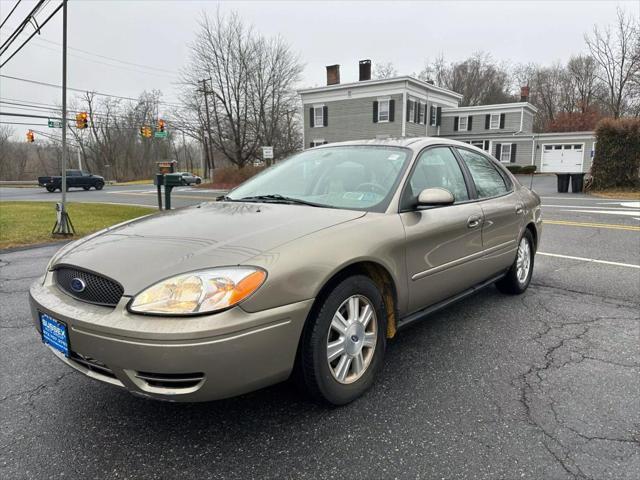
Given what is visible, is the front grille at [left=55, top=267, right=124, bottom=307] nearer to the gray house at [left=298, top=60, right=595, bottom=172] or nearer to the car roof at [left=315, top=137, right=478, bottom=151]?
the car roof at [left=315, top=137, right=478, bottom=151]

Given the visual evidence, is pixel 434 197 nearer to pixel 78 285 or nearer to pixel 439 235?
pixel 439 235

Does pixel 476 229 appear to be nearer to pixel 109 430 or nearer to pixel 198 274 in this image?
pixel 198 274

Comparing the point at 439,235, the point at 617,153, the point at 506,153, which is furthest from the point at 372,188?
the point at 506,153

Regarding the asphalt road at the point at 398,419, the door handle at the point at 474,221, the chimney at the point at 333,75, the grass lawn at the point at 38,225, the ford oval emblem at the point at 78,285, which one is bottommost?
the asphalt road at the point at 398,419

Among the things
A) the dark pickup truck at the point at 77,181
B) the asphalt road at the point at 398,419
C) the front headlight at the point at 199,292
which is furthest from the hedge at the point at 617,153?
the dark pickup truck at the point at 77,181

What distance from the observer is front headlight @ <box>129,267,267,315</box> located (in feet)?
6.40

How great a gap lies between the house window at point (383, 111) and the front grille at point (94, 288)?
3211 centimetres

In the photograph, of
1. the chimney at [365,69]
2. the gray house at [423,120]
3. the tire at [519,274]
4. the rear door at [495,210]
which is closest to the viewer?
the rear door at [495,210]

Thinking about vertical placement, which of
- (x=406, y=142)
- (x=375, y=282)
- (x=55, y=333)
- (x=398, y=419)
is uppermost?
(x=406, y=142)

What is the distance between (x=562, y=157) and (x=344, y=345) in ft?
128

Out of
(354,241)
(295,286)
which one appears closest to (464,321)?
(354,241)

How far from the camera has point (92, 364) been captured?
2127mm

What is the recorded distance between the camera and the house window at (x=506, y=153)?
36.8 metres

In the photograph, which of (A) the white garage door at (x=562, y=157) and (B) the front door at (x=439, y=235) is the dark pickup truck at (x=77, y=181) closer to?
(B) the front door at (x=439, y=235)
